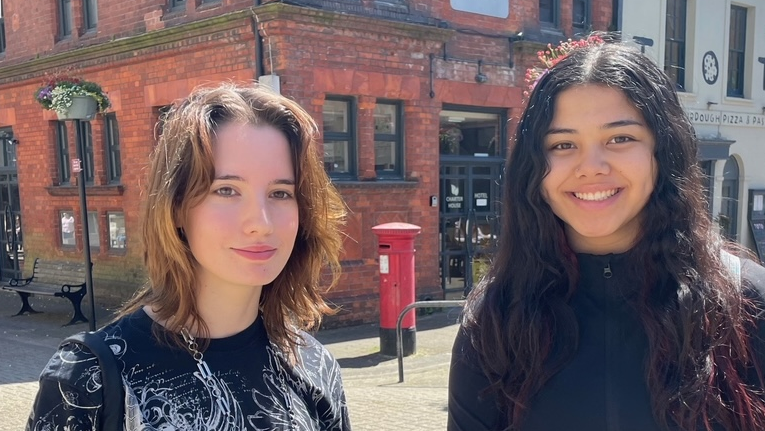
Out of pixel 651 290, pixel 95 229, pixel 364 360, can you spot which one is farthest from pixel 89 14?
pixel 651 290

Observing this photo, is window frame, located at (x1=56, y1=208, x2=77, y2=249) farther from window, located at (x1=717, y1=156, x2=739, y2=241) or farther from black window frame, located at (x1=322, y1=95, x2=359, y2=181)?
window, located at (x1=717, y1=156, x2=739, y2=241)

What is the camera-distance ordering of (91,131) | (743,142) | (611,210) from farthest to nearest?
(743,142) < (91,131) < (611,210)

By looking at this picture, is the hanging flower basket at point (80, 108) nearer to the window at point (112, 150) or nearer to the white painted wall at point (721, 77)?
the window at point (112, 150)

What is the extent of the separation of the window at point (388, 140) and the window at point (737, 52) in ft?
31.8

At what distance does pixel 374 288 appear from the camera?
31.9 ft

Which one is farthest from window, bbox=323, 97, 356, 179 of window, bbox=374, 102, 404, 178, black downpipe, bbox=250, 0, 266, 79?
black downpipe, bbox=250, 0, 266, 79

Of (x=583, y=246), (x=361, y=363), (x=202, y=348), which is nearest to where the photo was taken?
(x=202, y=348)

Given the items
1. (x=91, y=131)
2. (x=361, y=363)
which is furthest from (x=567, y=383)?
(x=91, y=131)

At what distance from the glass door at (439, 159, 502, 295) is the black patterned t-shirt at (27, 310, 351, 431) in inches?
358

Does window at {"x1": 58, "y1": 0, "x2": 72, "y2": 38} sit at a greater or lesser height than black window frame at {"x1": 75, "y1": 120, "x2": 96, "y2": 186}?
greater

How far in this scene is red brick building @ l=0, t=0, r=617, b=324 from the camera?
906cm

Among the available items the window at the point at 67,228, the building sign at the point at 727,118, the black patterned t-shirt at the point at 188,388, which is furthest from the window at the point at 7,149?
the building sign at the point at 727,118

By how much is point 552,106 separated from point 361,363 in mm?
6001

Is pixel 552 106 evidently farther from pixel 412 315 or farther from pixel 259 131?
pixel 412 315
